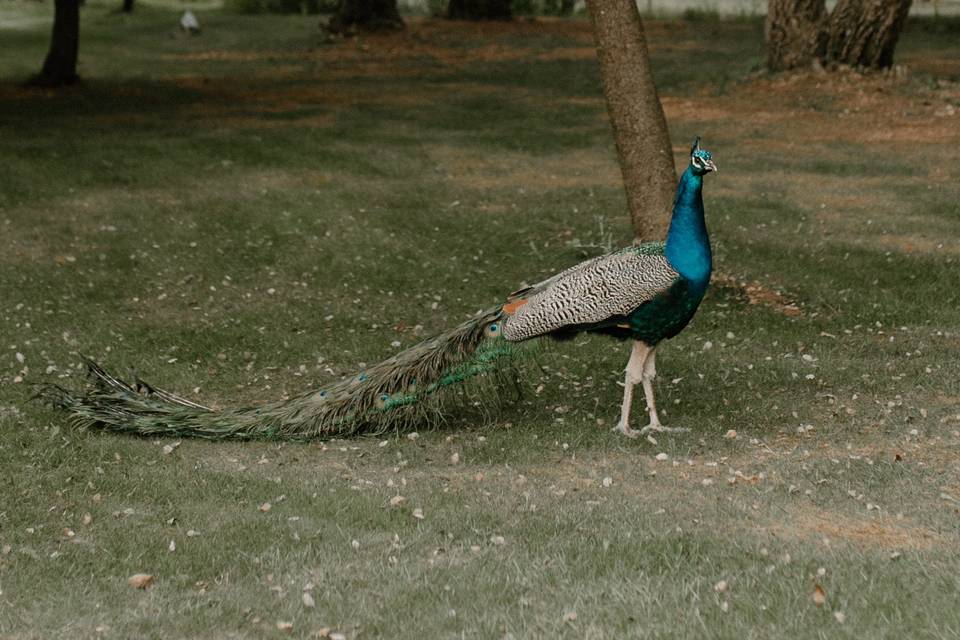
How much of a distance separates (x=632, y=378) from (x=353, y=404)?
2.02 meters

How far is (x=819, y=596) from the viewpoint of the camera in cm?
Answer: 615

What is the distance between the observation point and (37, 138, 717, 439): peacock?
28.3ft

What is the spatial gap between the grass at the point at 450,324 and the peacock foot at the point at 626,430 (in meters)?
0.16

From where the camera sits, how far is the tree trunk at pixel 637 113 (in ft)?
42.4

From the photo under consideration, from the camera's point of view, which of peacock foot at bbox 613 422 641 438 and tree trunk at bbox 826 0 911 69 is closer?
peacock foot at bbox 613 422 641 438

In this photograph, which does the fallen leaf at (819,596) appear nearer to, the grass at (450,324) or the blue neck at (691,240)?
the grass at (450,324)

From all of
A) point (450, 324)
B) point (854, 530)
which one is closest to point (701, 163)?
point (854, 530)

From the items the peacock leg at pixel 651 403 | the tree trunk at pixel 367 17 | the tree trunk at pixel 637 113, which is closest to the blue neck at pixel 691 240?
the peacock leg at pixel 651 403

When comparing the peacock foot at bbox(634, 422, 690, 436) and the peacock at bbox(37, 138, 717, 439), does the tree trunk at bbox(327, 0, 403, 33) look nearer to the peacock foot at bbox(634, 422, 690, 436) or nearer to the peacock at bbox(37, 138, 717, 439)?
the peacock at bbox(37, 138, 717, 439)

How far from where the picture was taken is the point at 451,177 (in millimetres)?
18516

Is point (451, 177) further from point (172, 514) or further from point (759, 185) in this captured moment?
point (172, 514)

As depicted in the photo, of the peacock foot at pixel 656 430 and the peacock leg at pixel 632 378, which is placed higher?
the peacock leg at pixel 632 378

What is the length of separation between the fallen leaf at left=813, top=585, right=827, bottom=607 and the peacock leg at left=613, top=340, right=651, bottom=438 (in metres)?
3.07

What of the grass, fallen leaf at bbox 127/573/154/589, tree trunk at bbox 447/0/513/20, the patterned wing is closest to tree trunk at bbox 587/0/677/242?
the grass
